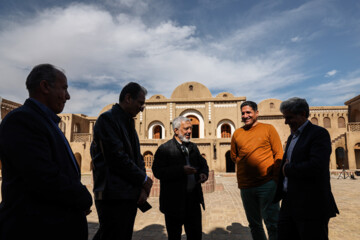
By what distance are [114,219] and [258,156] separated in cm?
200

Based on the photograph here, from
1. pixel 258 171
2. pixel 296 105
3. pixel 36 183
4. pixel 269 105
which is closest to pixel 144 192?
pixel 36 183

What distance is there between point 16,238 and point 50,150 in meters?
0.52

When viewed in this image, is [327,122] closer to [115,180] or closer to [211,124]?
[211,124]

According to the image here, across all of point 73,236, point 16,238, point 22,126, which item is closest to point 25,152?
point 22,126

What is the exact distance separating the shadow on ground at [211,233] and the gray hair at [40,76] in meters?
3.58

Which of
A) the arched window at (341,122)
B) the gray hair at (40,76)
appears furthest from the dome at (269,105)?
the gray hair at (40,76)

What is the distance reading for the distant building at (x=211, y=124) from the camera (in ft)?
74.5

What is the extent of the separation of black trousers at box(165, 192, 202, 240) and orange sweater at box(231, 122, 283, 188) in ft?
2.36

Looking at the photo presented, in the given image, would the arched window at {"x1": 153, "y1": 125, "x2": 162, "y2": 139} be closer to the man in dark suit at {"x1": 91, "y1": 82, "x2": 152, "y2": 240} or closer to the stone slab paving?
the stone slab paving

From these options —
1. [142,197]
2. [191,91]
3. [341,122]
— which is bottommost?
[142,197]

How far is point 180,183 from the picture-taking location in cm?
306

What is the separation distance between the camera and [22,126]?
140 centimetres

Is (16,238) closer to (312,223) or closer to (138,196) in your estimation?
(138,196)

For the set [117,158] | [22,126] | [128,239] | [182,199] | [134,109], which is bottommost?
[128,239]
